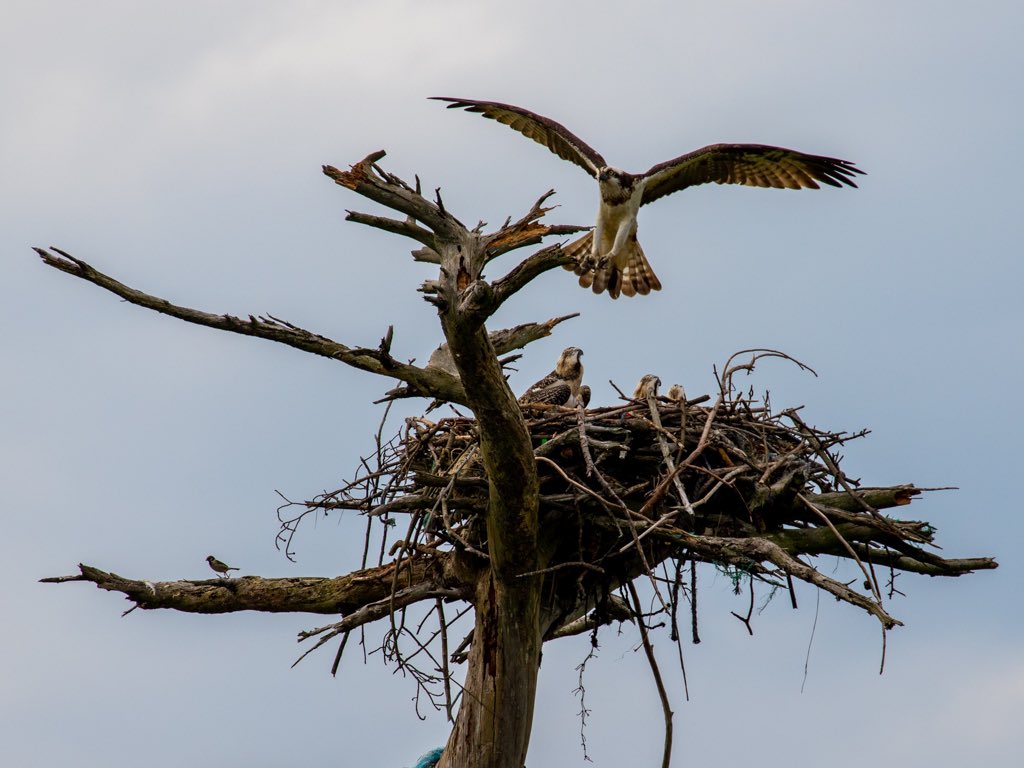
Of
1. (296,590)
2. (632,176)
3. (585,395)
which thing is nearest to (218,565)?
(296,590)

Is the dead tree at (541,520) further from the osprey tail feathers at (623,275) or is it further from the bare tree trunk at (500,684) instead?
the osprey tail feathers at (623,275)

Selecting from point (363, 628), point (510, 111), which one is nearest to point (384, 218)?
point (363, 628)

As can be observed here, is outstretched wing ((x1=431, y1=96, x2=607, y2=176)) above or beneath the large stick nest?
above

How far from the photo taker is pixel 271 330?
210 inches

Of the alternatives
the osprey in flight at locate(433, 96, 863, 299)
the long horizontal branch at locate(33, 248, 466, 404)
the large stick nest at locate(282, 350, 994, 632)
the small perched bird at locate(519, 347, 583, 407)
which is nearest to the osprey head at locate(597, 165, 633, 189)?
the osprey in flight at locate(433, 96, 863, 299)

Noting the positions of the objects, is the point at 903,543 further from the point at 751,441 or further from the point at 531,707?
the point at 531,707

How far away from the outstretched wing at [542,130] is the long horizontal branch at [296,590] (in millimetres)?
4896

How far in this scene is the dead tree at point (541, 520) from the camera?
225 inches

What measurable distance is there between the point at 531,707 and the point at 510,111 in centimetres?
583

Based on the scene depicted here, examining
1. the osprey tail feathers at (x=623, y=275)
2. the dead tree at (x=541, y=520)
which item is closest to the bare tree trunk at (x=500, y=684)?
the dead tree at (x=541, y=520)

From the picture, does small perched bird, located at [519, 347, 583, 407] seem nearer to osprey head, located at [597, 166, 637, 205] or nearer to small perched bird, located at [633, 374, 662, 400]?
small perched bird, located at [633, 374, 662, 400]

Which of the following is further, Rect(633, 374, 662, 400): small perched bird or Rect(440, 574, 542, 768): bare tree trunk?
Rect(633, 374, 662, 400): small perched bird

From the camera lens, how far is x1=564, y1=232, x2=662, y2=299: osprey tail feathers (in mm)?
11227

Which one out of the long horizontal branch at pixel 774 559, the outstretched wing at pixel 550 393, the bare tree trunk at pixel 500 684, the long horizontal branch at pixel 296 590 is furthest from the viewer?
the outstretched wing at pixel 550 393
